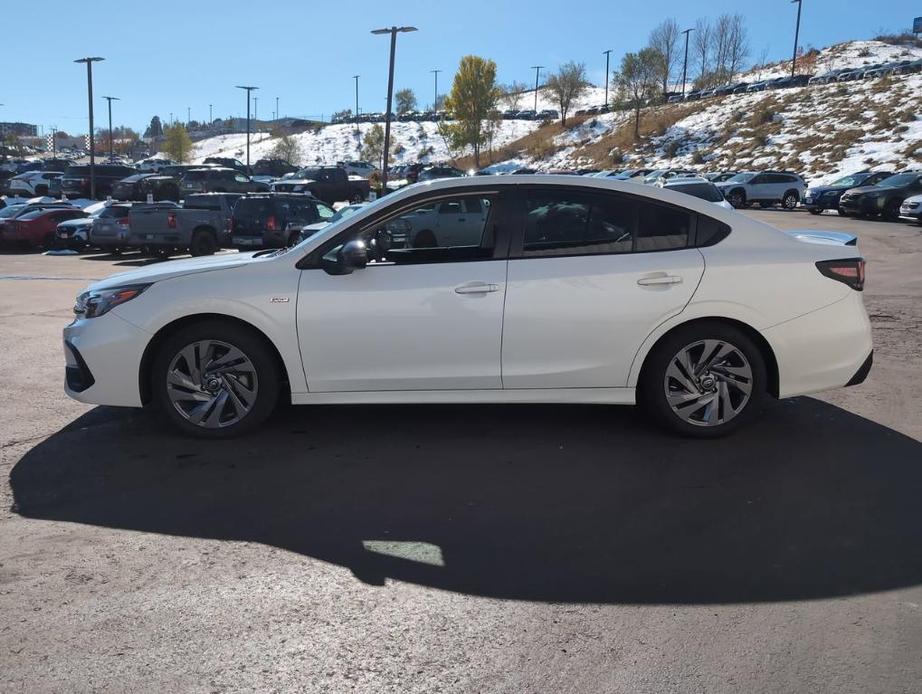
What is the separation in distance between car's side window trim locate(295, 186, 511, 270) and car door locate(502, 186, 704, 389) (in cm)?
9

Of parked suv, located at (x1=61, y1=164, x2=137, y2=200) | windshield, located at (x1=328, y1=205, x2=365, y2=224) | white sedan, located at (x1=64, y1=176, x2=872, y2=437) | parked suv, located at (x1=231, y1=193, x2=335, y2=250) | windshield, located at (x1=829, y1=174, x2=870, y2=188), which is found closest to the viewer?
white sedan, located at (x1=64, y1=176, x2=872, y2=437)

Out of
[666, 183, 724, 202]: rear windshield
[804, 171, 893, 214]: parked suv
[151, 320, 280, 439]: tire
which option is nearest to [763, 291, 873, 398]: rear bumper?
[151, 320, 280, 439]: tire

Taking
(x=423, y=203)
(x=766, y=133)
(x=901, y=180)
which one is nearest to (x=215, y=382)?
(x=423, y=203)

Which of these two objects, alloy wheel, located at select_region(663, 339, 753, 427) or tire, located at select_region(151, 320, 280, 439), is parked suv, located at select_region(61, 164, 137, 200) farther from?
alloy wheel, located at select_region(663, 339, 753, 427)

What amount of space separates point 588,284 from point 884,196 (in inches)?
1116

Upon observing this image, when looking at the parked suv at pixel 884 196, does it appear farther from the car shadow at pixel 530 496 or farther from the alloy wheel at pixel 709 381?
the alloy wheel at pixel 709 381

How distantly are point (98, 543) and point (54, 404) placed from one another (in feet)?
8.96

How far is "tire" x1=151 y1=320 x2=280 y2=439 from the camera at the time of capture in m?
5.18

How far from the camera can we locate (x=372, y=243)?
5223 millimetres

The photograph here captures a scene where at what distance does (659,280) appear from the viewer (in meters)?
5.12

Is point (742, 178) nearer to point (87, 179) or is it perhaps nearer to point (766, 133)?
point (766, 133)

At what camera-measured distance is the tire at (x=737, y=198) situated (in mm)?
37781

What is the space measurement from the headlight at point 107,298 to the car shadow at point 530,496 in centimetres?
83

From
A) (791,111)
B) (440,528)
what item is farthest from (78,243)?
(791,111)
